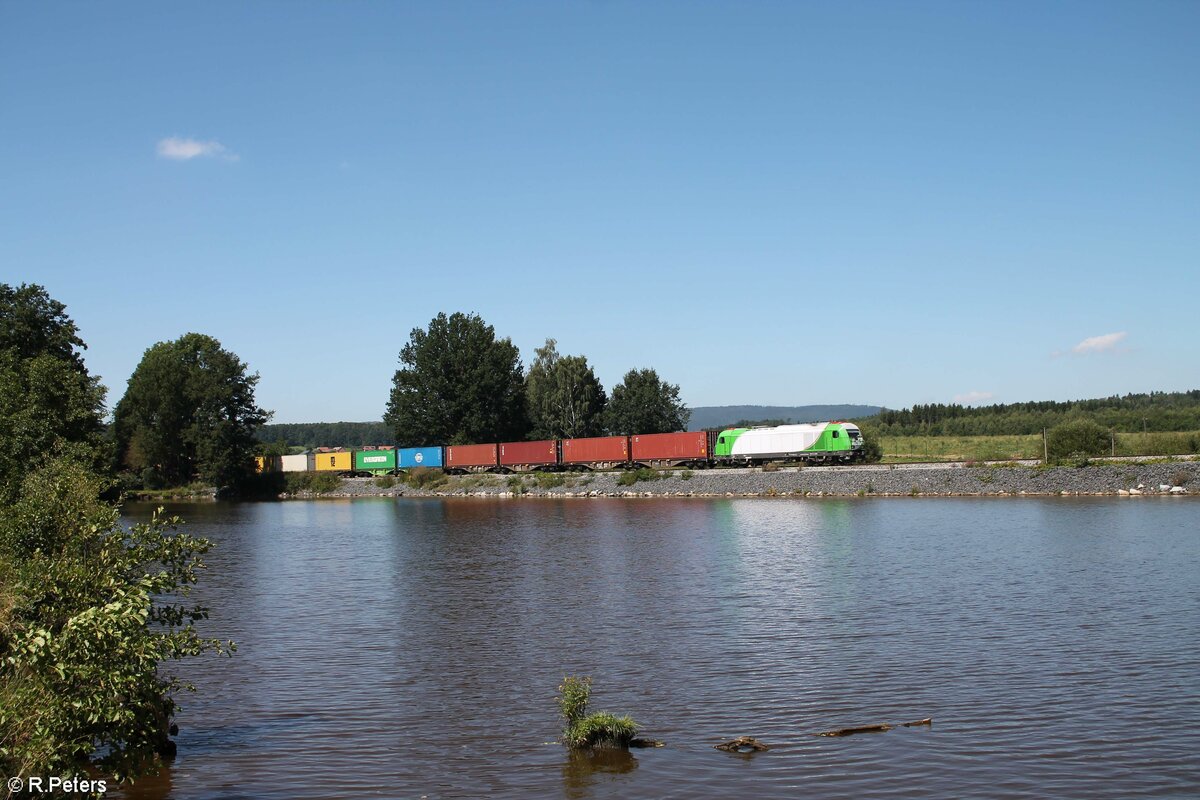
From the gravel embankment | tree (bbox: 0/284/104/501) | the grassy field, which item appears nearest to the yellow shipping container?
the gravel embankment

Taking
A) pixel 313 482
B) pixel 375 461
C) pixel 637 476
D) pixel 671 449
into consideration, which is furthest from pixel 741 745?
pixel 375 461

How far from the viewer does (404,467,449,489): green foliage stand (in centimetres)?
8136

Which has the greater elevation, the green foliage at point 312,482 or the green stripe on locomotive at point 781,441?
the green stripe on locomotive at point 781,441

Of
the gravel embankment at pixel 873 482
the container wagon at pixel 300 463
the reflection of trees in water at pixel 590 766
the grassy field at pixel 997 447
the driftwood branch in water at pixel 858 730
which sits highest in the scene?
the container wagon at pixel 300 463

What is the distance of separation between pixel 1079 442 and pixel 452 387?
55955 mm

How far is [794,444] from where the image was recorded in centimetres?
6675

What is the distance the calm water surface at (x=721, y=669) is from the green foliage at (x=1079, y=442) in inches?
916

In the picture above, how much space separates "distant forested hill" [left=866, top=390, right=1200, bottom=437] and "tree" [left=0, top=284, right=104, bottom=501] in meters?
79.4

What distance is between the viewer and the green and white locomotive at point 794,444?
214 ft

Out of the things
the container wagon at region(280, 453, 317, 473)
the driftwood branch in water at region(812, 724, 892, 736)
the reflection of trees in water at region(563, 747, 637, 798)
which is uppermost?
the container wagon at region(280, 453, 317, 473)

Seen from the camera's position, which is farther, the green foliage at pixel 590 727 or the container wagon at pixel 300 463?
the container wagon at pixel 300 463

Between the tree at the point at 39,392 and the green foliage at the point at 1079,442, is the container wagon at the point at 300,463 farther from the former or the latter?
the green foliage at the point at 1079,442

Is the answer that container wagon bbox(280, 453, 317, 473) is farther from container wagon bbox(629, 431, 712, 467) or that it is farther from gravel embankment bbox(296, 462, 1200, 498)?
container wagon bbox(629, 431, 712, 467)

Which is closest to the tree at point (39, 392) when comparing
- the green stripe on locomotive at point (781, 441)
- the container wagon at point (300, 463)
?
the container wagon at point (300, 463)
